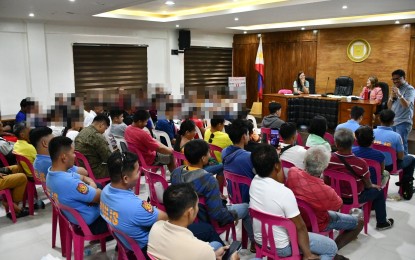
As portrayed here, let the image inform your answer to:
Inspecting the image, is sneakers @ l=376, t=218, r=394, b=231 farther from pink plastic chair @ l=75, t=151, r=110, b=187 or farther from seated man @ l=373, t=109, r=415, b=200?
pink plastic chair @ l=75, t=151, r=110, b=187

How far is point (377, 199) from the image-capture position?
Answer: 3.33m

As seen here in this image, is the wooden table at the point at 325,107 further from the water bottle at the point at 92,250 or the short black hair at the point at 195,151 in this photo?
the water bottle at the point at 92,250

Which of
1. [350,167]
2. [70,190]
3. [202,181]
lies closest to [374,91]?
[350,167]

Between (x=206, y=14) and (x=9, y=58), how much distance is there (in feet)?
13.8

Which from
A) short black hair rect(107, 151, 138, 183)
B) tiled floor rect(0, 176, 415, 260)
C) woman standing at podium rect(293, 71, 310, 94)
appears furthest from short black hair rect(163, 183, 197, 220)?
woman standing at podium rect(293, 71, 310, 94)

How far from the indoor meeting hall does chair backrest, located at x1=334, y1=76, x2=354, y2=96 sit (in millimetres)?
31

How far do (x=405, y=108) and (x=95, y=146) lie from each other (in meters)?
4.64

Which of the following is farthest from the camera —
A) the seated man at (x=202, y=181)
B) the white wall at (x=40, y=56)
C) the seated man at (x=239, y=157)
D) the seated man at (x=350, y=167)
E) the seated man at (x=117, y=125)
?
the white wall at (x=40, y=56)

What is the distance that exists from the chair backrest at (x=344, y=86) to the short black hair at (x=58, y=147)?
297 inches

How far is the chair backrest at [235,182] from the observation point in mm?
2773

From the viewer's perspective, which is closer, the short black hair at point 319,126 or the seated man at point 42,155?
the seated man at point 42,155

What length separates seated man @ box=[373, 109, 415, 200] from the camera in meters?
3.94

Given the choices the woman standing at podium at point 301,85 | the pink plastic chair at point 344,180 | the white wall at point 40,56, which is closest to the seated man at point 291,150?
the pink plastic chair at point 344,180

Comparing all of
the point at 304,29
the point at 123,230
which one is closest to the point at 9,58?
the point at 123,230
